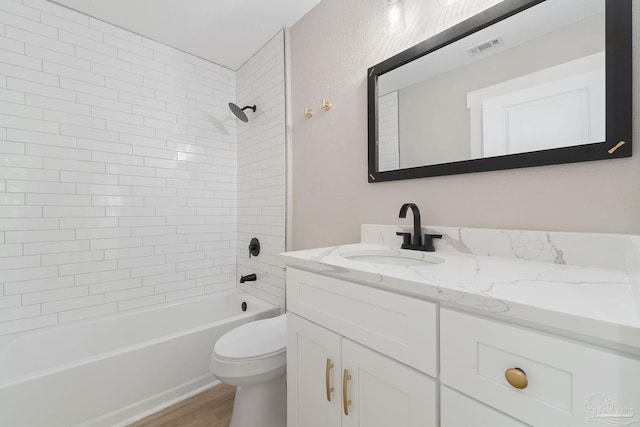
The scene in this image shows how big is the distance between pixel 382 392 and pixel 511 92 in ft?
3.62

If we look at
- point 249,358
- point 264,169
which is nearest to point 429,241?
point 249,358

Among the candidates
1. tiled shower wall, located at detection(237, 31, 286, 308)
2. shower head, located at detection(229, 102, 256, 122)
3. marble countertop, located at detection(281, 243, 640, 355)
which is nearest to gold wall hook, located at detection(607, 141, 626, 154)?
marble countertop, located at detection(281, 243, 640, 355)

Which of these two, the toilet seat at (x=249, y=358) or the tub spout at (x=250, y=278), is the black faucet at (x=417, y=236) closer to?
the toilet seat at (x=249, y=358)

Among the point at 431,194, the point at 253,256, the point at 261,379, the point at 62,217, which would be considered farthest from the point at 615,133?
the point at 62,217

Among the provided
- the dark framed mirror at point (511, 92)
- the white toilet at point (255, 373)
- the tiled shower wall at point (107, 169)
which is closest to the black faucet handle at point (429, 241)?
the dark framed mirror at point (511, 92)

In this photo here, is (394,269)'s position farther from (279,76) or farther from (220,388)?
(279,76)

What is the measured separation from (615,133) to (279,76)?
1.97 meters

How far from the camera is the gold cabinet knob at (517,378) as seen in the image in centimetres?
50

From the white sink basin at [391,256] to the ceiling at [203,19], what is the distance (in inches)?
66.9

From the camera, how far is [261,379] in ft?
4.25

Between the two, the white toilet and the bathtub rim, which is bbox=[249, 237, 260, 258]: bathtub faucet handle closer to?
the bathtub rim

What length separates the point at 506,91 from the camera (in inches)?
39.2
